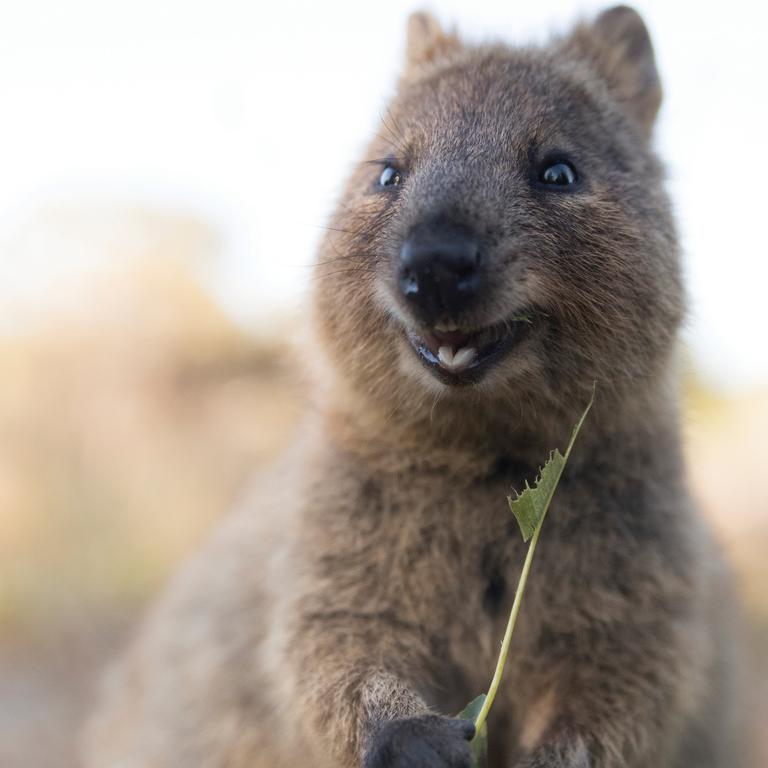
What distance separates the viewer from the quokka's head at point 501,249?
4.11 meters

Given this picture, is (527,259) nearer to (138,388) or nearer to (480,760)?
(480,760)

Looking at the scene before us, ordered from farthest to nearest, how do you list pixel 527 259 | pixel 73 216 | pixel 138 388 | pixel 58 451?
pixel 73 216 < pixel 138 388 < pixel 58 451 < pixel 527 259

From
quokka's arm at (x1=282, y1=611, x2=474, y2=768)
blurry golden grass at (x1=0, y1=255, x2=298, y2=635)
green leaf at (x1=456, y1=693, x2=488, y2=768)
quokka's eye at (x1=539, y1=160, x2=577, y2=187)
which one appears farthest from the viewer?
blurry golden grass at (x1=0, y1=255, x2=298, y2=635)

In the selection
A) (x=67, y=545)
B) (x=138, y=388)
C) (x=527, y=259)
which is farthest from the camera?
(x=138, y=388)

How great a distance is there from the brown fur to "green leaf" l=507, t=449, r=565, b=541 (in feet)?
1.45

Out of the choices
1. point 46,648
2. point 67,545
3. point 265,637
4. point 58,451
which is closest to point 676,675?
point 265,637

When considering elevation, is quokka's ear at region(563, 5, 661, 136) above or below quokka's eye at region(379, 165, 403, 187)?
above

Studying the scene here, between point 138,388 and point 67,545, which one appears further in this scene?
point 138,388

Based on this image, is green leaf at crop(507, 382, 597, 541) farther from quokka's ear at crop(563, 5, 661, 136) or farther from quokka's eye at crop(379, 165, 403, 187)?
quokka's ear at crop(563, 5, 661, 136)

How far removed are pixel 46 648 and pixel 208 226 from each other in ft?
47.7

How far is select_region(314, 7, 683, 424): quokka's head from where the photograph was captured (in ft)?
13.5

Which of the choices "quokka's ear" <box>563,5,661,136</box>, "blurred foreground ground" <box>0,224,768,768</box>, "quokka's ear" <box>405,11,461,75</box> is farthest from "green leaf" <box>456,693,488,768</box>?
"quokka's ear" <box>405,11,461,75</box>

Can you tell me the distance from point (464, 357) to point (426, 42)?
112 inches

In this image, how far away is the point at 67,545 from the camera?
13.9 meters
